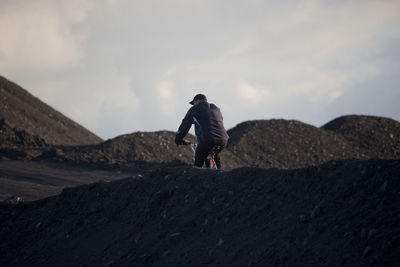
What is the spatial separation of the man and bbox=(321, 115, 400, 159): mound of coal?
18.2 metres

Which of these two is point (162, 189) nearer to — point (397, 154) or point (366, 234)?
point (366, 234)

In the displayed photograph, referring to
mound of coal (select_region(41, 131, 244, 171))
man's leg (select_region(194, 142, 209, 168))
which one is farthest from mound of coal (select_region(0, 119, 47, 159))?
man's leg (select_region(194, 142, 209, 168))

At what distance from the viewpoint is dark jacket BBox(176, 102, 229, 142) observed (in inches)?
392

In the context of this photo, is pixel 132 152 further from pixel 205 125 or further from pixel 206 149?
pixel 205 125

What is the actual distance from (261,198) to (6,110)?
94.3ft

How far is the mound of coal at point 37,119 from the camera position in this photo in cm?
3152

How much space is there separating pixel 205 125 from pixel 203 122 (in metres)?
0.07

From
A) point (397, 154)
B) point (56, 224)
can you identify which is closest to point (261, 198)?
point (56, 224)

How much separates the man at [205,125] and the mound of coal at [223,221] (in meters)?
0.78

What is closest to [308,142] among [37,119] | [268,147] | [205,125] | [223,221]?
[268,147]

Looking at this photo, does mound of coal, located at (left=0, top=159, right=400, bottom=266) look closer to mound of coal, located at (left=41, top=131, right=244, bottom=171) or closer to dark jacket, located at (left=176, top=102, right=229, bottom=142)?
dark jacket, located at (left=176, top=102, right=229, bottom=142)

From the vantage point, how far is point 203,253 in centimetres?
691

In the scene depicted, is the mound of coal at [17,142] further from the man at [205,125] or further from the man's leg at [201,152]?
the man at [205,125]

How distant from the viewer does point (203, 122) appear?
9.96 m
